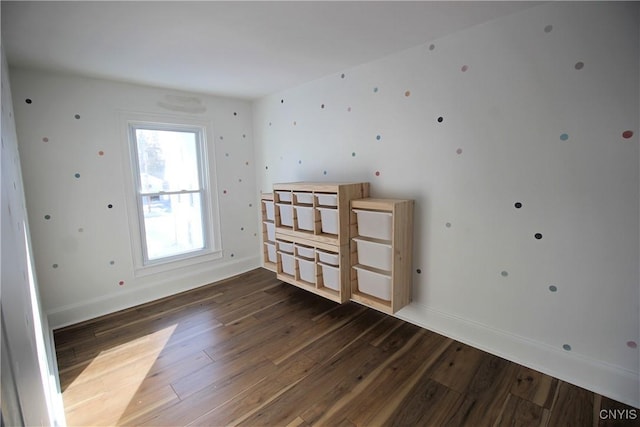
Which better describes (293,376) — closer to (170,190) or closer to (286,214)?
(286,214)

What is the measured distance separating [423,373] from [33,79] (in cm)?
358

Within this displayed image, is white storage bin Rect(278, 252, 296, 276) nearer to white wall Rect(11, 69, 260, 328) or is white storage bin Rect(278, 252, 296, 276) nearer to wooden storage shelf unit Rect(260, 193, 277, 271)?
wooden storage shelf unit Rect(260, 193, 277, 271)

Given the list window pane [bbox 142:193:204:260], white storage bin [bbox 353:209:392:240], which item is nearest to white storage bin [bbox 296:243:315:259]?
white storage bin [bbox 353:209:392:240]

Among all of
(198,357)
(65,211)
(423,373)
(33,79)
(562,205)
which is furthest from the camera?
(65,211)

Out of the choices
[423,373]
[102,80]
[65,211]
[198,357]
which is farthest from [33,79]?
[423,373]

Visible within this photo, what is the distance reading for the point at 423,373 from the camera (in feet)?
6.45

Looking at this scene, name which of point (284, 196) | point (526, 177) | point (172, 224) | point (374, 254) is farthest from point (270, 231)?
point (526, 177)

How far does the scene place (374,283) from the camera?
2453 millimetres

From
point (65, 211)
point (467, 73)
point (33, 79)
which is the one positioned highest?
point (33, 79)

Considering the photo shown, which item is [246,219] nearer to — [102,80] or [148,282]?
[148,282]

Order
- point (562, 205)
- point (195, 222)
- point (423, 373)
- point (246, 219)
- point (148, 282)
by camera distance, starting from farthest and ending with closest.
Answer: point (246, 219)
point (195, 222)
point (148, 282)
point (423, 373)
point (562, 205)

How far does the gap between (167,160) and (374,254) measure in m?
2.34

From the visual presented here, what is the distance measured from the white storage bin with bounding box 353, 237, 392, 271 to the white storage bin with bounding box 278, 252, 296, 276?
0.73 meters

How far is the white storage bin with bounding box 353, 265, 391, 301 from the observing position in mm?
2375
